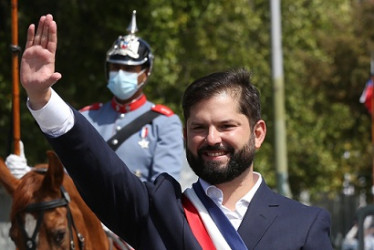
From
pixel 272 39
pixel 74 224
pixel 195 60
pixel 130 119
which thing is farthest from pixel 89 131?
pixel 195 60

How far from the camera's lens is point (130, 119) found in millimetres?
7500

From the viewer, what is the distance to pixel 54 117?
11.4ft

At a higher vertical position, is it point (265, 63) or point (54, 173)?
point (54, 173)

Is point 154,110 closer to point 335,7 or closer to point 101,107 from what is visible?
point 101,107

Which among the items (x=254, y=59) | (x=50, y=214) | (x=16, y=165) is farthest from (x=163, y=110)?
(x=254, y=59)

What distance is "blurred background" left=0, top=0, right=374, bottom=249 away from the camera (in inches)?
672

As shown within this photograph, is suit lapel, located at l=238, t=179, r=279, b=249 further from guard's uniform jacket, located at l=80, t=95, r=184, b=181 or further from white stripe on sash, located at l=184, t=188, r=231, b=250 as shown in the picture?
guard's uniform jacket, located at l=80, t=95, r=184, b=181

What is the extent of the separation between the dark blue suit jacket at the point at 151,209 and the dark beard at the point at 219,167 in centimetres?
13

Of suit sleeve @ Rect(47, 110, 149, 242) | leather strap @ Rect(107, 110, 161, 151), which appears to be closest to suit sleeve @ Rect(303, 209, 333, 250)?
suit sleeve @ Rect(47, 110, 149, 242)

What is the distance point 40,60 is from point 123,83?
3931 mm

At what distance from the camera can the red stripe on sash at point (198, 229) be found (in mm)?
3840

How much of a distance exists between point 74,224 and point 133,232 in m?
2.70

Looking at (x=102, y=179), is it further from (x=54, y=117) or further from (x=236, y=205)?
(x=236, y=205)

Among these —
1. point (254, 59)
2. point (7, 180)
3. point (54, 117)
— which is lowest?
point (254, 59)
